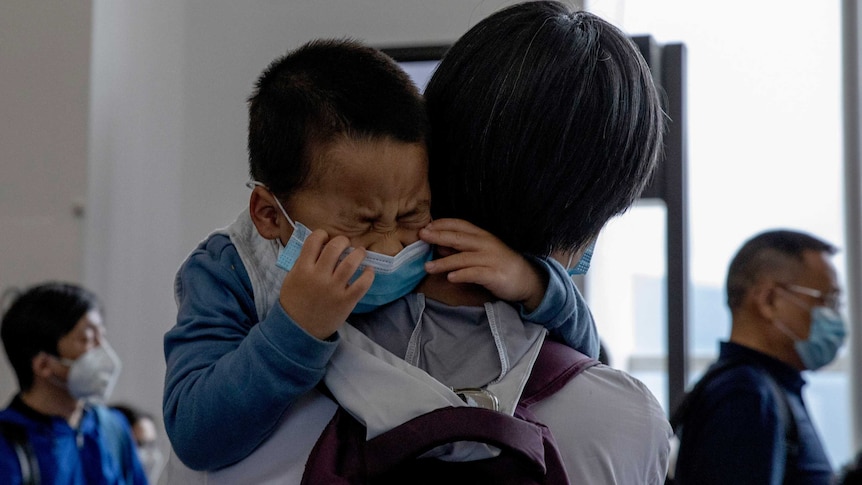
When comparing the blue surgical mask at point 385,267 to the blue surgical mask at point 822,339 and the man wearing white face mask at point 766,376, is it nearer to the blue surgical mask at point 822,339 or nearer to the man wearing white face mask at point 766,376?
the man wearing white face mask at point 766,376

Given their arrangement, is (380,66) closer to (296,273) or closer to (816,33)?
(296,273)

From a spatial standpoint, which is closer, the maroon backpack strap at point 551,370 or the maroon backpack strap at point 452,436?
the maroon backpack strap at point 452,436

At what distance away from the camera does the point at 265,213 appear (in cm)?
88

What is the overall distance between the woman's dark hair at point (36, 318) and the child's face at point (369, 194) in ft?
8.44

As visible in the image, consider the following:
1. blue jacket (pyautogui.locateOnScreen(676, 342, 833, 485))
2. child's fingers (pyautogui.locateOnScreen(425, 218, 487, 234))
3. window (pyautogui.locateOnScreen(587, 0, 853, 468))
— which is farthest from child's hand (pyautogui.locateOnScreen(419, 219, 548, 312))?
window (pyautogui.locateOnScreen(587, 0, 853, 468))

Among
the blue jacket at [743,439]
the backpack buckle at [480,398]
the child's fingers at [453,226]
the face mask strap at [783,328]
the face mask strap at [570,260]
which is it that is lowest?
the blue jacket at [743,439]

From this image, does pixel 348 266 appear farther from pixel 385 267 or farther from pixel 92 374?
pixel 92 374

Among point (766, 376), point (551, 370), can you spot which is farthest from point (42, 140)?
point (551, 370)

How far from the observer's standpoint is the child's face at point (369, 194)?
2.56 feet

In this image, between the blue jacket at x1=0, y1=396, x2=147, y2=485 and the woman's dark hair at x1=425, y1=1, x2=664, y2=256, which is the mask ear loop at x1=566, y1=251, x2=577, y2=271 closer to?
the woman's dark hair at x1=425, y1=1, x2=664, y2=256

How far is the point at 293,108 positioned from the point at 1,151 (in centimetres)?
312

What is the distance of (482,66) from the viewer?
0.81 m

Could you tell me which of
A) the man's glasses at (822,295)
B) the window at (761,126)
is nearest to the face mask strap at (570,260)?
the man's glasses at (822,295)

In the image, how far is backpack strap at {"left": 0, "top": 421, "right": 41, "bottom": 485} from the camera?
9.27 feet
